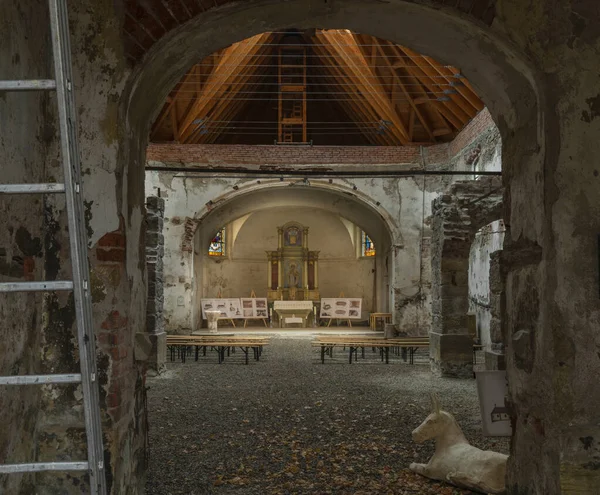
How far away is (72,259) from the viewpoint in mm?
2031

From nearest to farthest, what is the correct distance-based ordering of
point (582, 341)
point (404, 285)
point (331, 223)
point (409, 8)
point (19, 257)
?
point (19, 257)
point (582, 341)
point (409, 8)
point (404, 285)
point (331, 223)

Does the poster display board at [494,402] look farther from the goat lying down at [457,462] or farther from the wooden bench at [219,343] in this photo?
the wooden bench at [219,343]

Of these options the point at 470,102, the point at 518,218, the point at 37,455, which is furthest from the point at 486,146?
the point at 37,455

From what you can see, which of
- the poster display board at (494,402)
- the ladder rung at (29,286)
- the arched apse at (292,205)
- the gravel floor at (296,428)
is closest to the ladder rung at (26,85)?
the ladder rung at (29,286)

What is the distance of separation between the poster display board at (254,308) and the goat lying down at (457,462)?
16358mm

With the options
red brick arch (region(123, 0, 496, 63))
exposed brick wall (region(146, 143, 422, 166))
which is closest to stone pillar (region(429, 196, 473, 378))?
exposed brick wall (region(146, 143, 422, 166))

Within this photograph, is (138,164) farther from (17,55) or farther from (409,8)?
(409,8)

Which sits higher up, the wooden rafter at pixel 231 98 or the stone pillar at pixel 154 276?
the wooden rafter at pixel 231 98

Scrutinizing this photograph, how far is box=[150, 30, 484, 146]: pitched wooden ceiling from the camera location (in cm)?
1462

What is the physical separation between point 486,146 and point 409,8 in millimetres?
10634

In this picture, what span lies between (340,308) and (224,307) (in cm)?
419

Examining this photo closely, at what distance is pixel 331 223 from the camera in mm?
23906

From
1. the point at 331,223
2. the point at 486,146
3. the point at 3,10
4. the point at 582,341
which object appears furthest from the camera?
the point at 331,223

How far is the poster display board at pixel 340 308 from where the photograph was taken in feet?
68.9
